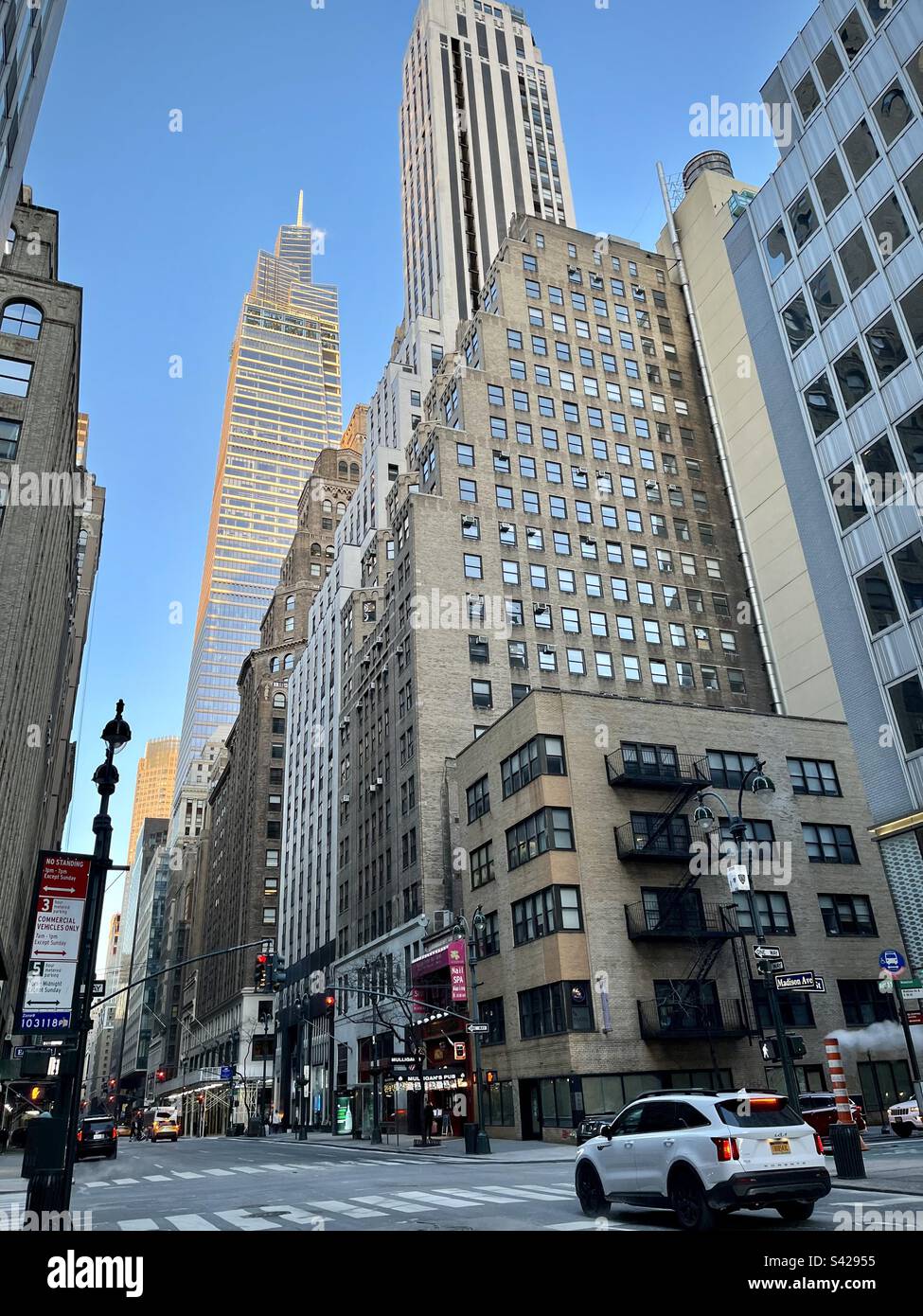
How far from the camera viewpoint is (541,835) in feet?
134

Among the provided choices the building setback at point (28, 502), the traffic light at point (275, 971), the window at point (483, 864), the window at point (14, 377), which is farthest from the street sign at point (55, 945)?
the window at point (14, 377)

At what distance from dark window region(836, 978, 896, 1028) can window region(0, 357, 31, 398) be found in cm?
4739

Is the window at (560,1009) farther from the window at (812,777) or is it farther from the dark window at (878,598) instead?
the dark window at (878,598)

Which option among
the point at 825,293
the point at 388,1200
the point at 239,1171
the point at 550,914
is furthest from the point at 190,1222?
the point at 825,293

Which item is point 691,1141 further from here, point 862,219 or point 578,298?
point 578,298

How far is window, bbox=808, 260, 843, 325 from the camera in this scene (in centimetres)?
3766

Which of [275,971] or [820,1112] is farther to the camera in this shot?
[275,971]

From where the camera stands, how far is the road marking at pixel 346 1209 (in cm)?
1447

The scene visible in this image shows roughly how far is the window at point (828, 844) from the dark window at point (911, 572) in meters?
16.6

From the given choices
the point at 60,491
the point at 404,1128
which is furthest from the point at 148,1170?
the point at 60,491

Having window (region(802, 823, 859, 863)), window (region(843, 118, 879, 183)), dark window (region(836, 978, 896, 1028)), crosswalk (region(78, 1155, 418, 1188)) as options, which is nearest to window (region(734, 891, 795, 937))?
window (region(802, 823, 859, 863))

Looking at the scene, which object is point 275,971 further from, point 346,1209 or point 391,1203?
point 346,1209

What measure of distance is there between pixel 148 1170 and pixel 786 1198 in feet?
97.7

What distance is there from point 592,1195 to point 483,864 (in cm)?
3359
